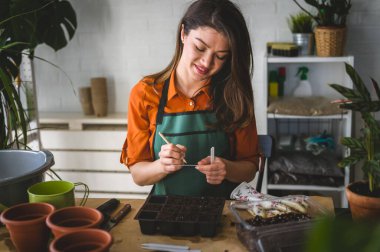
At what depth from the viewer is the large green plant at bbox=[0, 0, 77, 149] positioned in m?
2.45

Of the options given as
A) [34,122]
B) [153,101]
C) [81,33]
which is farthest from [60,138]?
[153,101]

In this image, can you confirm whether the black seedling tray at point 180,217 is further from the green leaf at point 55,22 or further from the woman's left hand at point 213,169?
the green leaf at point 55,22

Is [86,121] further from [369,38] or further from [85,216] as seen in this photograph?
[85,216]

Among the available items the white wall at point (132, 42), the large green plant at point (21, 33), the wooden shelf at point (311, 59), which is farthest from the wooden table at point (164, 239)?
the white wall at point (132, 42)

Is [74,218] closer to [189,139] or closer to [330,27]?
[189,139]

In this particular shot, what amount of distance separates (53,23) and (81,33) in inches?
16.8

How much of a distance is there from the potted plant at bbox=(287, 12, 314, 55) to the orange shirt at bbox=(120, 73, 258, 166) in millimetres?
1348

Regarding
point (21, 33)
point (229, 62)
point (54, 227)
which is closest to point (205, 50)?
point (229, 62)

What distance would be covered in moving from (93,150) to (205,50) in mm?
1988

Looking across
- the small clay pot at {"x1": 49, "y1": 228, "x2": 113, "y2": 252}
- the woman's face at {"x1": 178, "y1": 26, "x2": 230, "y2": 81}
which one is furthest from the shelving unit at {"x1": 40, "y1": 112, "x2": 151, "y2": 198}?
the small clay pot at {"x1": 49, "y1": 228, "x2": 113, "y2": 252}

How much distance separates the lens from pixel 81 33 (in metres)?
3.64

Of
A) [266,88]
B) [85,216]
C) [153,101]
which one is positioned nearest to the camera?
[85,216]

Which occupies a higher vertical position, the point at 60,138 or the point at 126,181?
the point at 60,138

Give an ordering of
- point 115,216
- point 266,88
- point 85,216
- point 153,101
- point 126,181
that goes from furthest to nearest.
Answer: point 126,181
point 266,88
point 153,101
point 115,216
point 85,216
